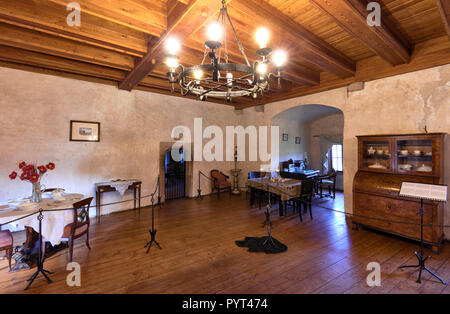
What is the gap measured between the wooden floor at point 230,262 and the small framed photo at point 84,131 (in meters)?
2.01

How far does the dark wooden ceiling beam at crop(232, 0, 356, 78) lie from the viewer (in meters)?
2.40

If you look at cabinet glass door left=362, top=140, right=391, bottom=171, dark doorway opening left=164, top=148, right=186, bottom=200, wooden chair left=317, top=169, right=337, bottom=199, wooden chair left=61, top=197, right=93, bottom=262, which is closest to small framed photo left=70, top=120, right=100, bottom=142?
wooden chair left=61, top=197, right=93, bottom=262

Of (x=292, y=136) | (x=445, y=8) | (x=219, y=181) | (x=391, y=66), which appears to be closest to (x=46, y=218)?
(x=219, y=181)

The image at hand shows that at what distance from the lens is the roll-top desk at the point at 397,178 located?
3.34 metres

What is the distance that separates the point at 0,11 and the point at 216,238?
4.27 meters

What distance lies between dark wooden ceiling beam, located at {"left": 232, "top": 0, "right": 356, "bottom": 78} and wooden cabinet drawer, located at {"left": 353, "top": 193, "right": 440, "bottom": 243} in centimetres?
261

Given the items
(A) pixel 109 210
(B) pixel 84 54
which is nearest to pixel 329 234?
(A) pixel 109 210

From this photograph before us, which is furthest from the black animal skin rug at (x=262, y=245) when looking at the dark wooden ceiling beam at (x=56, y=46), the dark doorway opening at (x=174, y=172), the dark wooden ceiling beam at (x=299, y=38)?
the dark doorway opening at (x=174, y=172)

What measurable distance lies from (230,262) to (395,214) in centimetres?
302

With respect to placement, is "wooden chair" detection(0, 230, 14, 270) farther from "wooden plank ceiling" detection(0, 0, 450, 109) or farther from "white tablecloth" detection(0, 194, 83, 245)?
"wooden plank ceiling" detection(0, 0, 450, 109)

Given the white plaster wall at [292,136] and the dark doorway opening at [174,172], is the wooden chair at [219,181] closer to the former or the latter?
the dark doorway opening at [174,172]

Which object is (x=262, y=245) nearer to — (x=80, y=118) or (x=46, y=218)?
(x=46, y=218)
